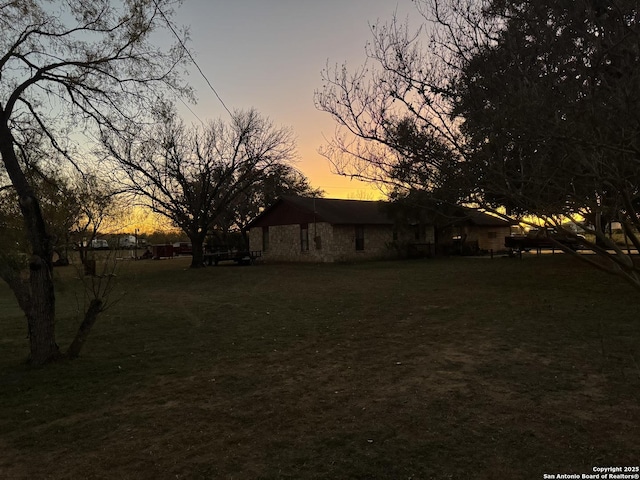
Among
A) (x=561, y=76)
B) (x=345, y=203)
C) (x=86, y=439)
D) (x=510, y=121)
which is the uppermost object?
(x=345, y=203)

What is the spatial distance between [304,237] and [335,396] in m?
25.7

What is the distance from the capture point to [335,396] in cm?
499

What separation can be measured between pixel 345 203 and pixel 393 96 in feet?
106

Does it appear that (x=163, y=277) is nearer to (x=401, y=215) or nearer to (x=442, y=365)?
(x=401, y=215)

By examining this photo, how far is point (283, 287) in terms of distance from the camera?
1673 cm

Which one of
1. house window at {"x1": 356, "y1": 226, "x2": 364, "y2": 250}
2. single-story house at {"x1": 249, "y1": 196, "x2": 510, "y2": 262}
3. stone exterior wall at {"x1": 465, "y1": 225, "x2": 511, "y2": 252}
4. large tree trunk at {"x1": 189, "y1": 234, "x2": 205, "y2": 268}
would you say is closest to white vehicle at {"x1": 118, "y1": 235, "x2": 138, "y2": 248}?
large tree trunk at {"x1": 189, "y1": 234, "x2": 205, "y2": 268}

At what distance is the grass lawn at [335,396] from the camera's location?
11.5 ft

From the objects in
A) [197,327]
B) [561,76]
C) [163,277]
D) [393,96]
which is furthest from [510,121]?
[163,277]

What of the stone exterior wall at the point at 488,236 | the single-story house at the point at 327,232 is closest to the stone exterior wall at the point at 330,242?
the single-story house at the point at 327,232

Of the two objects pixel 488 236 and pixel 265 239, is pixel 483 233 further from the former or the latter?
pixel 265 239

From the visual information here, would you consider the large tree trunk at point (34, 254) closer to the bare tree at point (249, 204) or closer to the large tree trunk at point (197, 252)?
the large tree trunk at point (197, 252)

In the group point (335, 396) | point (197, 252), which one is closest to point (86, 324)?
point (335, 396)

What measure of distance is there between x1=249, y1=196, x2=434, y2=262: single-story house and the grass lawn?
18.8 meters

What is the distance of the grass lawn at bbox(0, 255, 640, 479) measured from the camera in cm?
349
